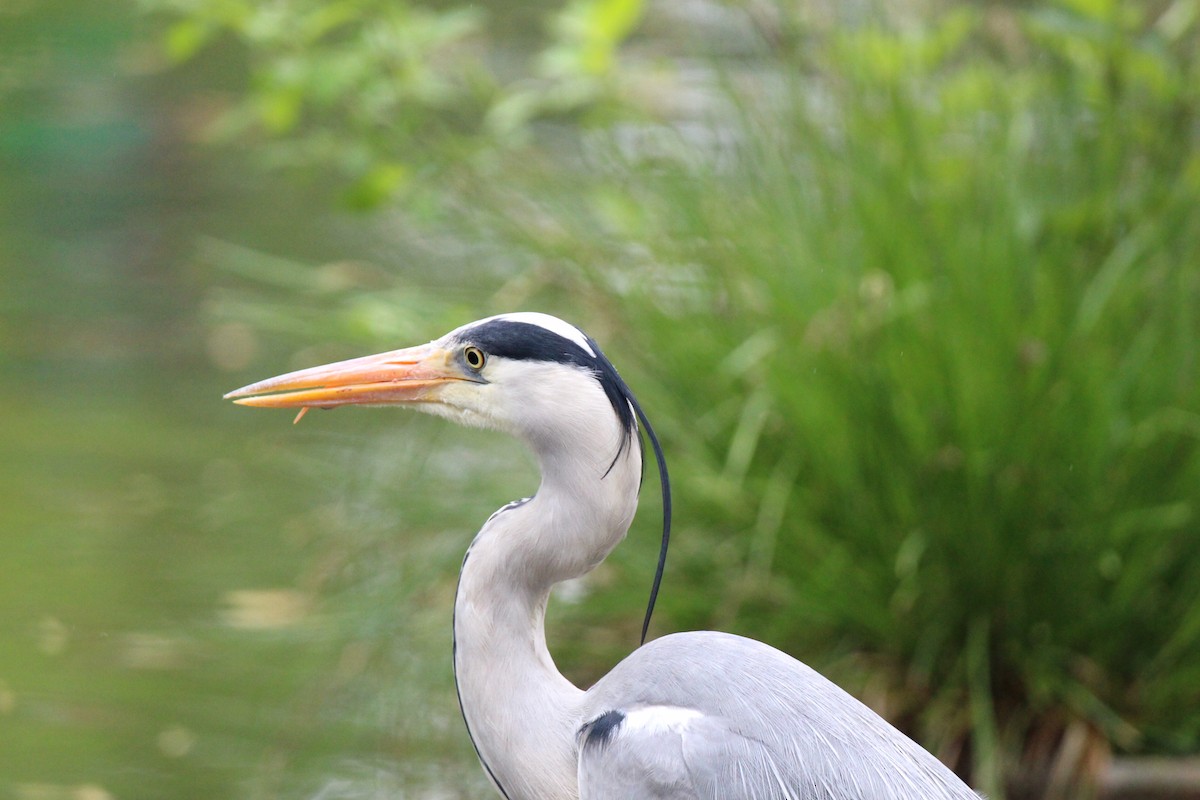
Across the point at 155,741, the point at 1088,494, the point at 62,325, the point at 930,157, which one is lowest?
the point at 62,325

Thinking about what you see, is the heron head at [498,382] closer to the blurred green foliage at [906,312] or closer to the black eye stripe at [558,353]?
the black eye stripe at [558,353]

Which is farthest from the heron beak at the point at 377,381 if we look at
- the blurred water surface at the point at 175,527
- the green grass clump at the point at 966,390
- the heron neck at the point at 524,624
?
the blurred water surface at the point at 175,527

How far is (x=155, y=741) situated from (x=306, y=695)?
1.80ft

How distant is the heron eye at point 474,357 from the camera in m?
2.12

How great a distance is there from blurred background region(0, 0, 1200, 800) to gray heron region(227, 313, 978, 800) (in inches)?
45.0

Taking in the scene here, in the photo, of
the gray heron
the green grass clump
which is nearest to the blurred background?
the green grass clump

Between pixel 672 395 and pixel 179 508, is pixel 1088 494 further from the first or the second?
pixel 179 508

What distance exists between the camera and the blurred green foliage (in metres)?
3.16

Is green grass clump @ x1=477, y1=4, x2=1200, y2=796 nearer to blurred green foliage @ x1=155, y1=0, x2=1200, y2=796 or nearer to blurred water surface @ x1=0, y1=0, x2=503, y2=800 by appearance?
blurred green foliage @ x1=155, y1=0, x2=1200, y2=796

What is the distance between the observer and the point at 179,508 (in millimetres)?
5125

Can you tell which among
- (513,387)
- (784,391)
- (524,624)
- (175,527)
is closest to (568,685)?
(524,624)

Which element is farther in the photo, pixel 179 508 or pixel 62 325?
pixel 62 325

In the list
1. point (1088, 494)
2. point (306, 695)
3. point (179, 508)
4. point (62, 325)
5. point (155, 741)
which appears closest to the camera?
point (1088, 494)

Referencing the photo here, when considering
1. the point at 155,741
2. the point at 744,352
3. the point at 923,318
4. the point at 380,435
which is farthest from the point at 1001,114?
the point at 155,741
